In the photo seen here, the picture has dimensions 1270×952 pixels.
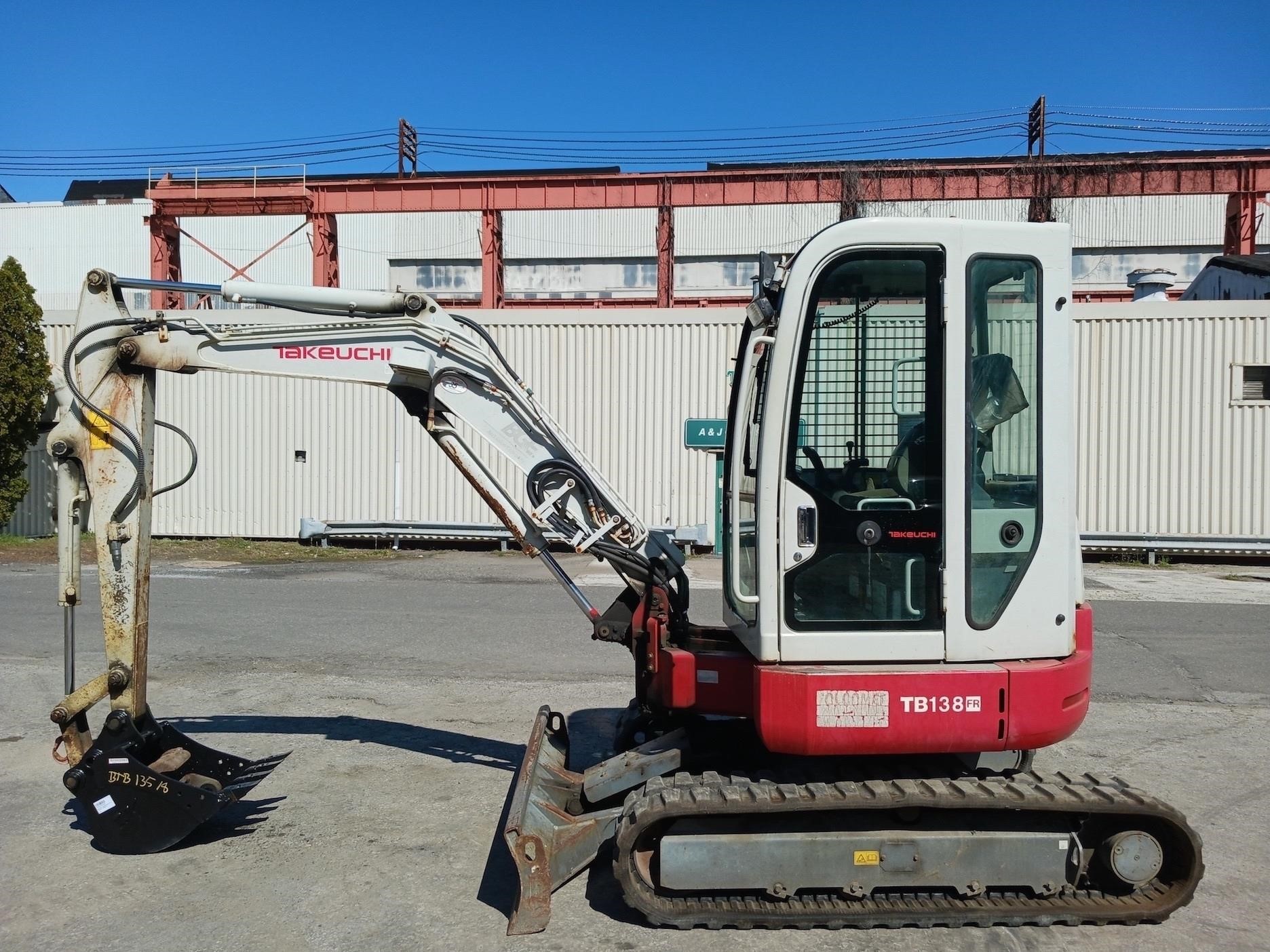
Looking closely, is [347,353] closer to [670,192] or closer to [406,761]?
[406,761]

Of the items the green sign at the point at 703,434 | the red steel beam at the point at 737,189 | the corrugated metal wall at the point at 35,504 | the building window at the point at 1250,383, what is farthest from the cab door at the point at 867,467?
the red steel beam at the point at 737,189

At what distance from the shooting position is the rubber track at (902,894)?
3961 millimetres

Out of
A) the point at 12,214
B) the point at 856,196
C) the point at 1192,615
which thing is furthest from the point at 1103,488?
the point at 12,214

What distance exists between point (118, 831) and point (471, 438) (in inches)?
484

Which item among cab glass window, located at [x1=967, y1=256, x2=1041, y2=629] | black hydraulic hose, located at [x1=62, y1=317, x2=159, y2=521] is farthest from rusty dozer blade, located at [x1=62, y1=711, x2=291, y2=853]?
cab glass window, located at [x1=967, y1=256, x2=1041, y2=629]

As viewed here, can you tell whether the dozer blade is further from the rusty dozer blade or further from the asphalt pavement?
the rusty dozer blade

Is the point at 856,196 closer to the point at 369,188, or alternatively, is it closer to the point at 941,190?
the point at 941,190

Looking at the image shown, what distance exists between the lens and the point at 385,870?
462 centimetres

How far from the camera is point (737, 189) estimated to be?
24453 millimetres

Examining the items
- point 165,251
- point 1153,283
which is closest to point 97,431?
point 1153,283

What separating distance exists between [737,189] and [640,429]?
8650 millimetres

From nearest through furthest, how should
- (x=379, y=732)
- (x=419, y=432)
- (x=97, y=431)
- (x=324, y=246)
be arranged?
(x=97, y=431) → (x=379, y=732) → (x=419, y=432) → (x=324, y=246)

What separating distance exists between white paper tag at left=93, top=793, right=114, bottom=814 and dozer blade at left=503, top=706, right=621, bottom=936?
1832mm

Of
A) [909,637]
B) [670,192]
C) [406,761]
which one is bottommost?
[406,761]
